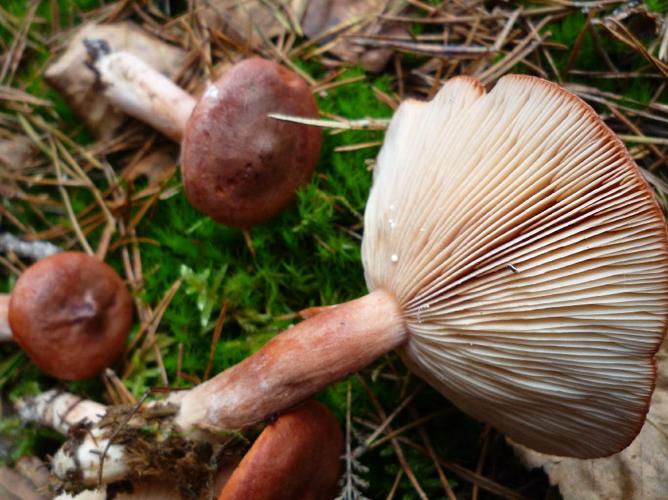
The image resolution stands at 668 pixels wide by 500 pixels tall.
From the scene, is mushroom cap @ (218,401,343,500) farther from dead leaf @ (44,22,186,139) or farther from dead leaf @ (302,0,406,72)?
dead leaf @ (44,22,186,139)

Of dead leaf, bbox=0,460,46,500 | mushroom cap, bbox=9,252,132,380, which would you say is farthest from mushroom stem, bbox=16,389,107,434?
dead leaf, bbox=0,460,46,500

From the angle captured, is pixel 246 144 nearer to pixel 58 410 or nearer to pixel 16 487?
pixel 58 410

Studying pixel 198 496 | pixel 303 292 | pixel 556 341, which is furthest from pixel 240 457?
pixel 556 341

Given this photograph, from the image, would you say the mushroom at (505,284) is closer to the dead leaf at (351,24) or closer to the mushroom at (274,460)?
the mushroom at (274,460)

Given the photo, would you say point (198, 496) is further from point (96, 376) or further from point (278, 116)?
point (278, 116)

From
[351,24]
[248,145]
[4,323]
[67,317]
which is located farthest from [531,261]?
[4,323]

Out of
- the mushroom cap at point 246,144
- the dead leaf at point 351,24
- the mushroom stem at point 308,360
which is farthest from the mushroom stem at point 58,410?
the dead leaf at point 351,24
